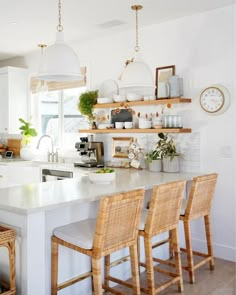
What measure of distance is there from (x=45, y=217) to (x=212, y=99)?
2243 mm

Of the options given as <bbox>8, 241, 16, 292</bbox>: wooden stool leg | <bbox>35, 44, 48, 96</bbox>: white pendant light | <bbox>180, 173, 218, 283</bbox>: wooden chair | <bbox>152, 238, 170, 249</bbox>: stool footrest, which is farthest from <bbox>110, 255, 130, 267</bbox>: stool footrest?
<bbox>35, 44, 48, 96</bbox>: white pendant light

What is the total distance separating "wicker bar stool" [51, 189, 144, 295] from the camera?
7.83 feet

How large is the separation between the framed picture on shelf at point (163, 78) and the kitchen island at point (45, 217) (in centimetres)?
116

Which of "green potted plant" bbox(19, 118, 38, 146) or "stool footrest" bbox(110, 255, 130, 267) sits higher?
"green potted plant" bbox(19, 118, 38, 146)

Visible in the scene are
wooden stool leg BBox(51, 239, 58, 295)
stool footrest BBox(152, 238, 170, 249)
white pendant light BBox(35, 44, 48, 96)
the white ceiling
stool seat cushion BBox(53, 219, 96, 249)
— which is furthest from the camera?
white pendant light BBox(35, 44, 48, 96)

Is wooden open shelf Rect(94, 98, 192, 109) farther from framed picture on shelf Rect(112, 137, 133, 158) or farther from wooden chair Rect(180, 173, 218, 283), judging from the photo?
wooden chair Rect(180, 173, 218, 283)

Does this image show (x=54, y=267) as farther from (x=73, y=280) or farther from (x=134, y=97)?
(x=134, y=97)

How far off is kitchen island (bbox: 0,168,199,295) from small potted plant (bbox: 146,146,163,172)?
708mm

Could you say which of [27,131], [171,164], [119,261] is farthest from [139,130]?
[27,131]

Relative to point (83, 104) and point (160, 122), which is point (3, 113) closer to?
point (83, 104)

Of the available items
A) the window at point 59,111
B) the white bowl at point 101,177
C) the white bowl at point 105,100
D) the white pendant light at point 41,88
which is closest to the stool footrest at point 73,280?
the white bowl at point 101,177

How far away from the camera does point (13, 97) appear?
19.6 feet

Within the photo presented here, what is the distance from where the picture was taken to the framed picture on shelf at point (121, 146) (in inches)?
187

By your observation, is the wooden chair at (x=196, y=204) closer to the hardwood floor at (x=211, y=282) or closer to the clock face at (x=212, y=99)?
the hardwood floor at (x=211, y=282)
